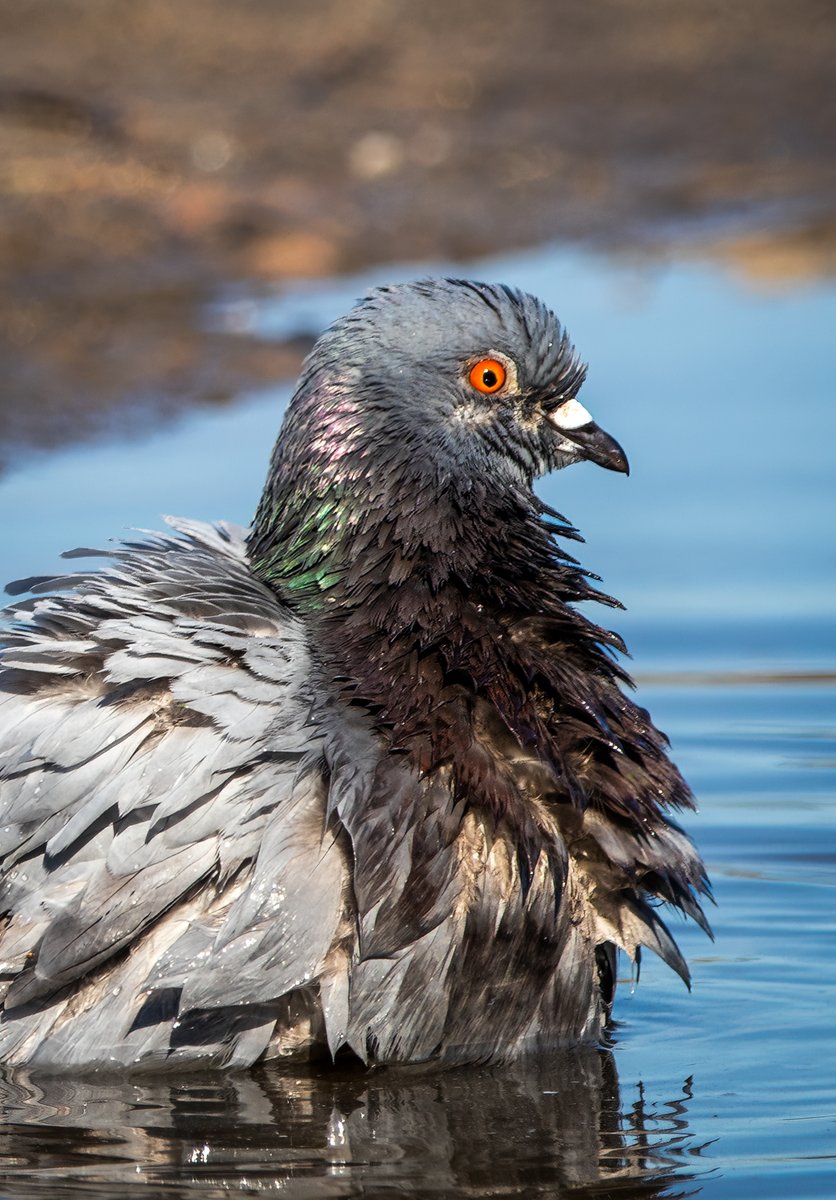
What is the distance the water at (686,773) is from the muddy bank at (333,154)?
511 mm

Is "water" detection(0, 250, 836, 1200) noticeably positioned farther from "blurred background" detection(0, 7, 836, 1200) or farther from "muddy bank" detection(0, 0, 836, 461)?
"muddy bank" detection(0, 0, 836, 461)

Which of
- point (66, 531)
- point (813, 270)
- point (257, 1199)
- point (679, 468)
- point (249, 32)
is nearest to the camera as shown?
point (257, 1199)

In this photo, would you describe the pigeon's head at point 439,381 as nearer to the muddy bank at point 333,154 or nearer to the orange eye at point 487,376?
the orange eye at point 487,376

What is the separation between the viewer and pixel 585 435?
5602 mm

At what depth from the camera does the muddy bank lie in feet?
35.2

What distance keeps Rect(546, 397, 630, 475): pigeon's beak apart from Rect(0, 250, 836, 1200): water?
131 centimetres

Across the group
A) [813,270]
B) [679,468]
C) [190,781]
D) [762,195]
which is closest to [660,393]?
[679,468]

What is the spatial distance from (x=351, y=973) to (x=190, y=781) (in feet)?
1.76

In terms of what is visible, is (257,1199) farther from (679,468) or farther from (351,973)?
(679,468)

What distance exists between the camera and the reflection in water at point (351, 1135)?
4348 millimetres

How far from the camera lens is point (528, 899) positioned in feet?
15.7

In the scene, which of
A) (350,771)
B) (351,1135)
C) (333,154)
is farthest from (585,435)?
(333,154)

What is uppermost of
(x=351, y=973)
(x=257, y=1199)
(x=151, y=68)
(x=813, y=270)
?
(x=151, y=68)

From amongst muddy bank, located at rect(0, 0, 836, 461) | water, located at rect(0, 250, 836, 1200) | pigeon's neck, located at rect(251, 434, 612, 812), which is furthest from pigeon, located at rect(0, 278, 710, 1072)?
muddy bank, located at rect(0, 0, 836, 461)
